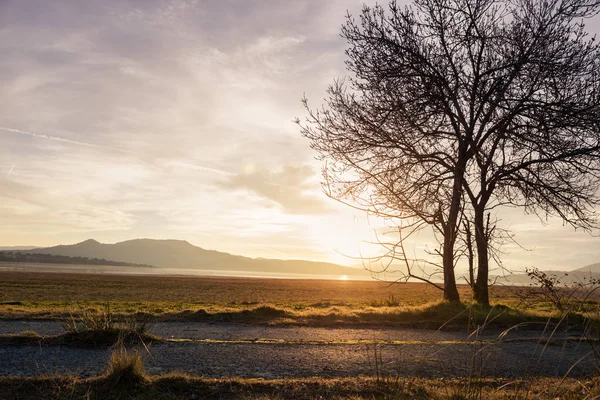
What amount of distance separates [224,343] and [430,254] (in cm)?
758

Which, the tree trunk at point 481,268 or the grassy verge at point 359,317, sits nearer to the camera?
the grassy verge at point 359,317

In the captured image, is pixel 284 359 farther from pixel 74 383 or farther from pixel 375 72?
pixel 375 72

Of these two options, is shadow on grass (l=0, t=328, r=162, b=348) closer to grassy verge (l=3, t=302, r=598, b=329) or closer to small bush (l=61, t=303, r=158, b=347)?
small bush (l=61, t=303, r=158, b=347)

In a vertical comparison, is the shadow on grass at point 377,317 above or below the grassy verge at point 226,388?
above

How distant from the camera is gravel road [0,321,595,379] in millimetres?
5492

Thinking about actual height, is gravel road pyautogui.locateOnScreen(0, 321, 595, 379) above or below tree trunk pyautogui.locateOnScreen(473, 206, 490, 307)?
below

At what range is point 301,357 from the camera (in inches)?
254

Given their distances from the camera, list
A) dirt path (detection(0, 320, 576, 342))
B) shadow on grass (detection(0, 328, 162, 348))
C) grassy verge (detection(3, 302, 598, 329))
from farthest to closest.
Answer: grassy verge (detection(3, 302, 598, 329))
dirt path (detection(0, 320, 576, 342))
shadow on grass (detection(0, 328, 162, 348))

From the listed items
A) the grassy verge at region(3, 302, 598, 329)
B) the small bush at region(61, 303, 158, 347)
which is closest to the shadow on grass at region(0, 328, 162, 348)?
the small bush at region(61, 303, 158, 347)

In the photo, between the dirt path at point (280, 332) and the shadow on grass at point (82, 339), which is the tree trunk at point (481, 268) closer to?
the dirt path at point (280, 332)

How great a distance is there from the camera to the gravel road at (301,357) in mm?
5492

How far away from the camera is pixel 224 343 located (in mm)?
7363

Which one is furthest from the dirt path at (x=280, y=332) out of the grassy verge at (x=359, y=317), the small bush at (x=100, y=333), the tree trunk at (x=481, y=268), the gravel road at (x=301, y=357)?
the tree trunk at (x=481, y=268)

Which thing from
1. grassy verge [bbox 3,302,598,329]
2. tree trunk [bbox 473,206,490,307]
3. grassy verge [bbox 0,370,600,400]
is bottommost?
grassy verge [bbox 0,370,600,400]
